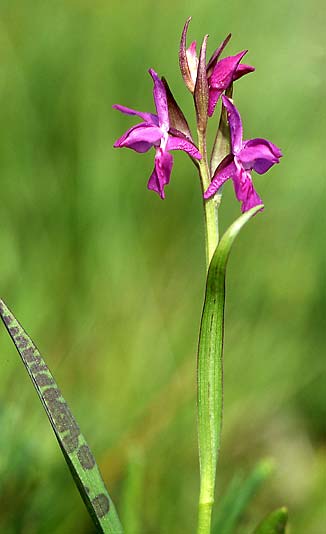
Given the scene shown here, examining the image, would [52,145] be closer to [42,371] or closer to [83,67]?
[83,67]

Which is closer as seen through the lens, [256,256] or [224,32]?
[256,256]

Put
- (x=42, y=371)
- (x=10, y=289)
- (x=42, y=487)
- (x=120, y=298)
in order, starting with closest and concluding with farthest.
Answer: (x=42, y=371)
(x=42, y=487)
(x=10, y=289)
(x=120, y=298)

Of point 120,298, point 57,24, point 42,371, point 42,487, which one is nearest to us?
point 42,371

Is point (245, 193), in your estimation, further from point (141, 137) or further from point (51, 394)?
point (51, 394)

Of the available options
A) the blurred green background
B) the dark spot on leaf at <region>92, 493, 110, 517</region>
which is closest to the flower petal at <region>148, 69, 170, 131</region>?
the dark spot on leaf at <region>92, 493, 110, 517</region>

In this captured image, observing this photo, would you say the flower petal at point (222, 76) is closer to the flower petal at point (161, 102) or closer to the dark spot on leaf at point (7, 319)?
the flower petal at point (161, 102)

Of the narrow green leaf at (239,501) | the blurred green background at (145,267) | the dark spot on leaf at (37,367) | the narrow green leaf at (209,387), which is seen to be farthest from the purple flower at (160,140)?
the blurred green background at (145,267)

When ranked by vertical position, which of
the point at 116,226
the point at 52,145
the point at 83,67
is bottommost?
the point at 116,226

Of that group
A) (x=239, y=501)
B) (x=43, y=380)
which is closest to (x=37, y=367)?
(x=43, y=380)

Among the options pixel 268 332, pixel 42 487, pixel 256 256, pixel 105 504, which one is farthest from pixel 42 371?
pixel 256 256
